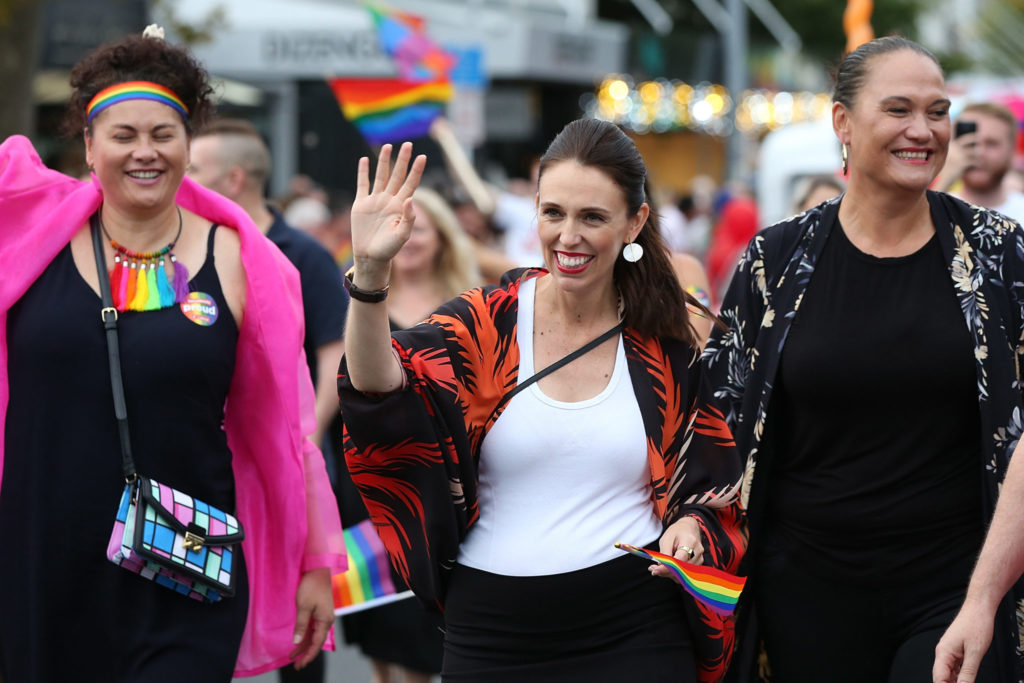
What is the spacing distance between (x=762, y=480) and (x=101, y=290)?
1831mm

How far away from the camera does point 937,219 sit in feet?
12.9

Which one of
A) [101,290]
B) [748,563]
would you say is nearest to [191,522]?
[101,290]

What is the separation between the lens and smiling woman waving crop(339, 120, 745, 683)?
346 centimetres

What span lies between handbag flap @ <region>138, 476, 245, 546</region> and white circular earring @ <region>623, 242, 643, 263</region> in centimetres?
129

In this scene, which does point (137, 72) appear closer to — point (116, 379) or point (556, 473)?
point (116, 379)

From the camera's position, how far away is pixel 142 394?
3809mm

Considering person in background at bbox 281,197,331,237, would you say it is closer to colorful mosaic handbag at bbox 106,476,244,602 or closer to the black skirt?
colorful mosaic handbag at bbox 106,476,244,602

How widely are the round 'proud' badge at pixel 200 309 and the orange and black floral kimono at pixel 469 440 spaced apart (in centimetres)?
70

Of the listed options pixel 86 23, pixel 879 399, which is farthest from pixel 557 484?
pixel 86 23

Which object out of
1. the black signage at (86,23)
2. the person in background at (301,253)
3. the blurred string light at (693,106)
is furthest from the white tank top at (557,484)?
the blurred string light at (693,106)

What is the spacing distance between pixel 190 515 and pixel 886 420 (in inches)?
71.4

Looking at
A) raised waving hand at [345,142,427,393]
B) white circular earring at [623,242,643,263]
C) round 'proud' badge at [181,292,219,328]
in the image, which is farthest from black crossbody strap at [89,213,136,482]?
white circular earring at [623,242,643,263]

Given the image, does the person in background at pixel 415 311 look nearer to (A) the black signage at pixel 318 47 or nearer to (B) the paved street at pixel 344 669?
(B) the paved street at pixel 344 669

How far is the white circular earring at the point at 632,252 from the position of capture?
3.65 meters
